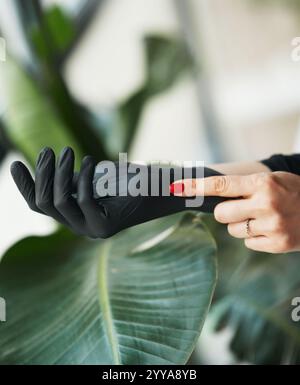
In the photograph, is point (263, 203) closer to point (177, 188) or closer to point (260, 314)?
point (177, 188)

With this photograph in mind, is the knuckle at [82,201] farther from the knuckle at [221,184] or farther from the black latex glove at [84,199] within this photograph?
the knuckle at [221,184]

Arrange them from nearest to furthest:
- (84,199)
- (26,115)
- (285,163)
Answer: (84,199), (285,163), (26,115)

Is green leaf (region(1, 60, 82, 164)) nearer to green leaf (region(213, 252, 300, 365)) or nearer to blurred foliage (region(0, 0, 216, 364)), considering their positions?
blurred foliage (region(0, 0, 216, 364))

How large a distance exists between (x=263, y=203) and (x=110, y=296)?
259 mm

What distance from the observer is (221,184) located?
1.79ft

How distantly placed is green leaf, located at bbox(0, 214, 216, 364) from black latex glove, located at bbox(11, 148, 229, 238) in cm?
15

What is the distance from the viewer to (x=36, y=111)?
785 millimetres

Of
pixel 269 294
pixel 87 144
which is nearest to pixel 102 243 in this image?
pixel 87 144

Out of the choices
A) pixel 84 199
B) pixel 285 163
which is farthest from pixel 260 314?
pixel 84 199

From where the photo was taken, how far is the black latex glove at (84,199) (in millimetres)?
519

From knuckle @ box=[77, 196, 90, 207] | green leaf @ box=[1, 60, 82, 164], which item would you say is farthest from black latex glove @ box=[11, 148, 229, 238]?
green leaf @ box=[1, 60, 82, 164]

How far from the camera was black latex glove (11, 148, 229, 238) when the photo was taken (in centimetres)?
52

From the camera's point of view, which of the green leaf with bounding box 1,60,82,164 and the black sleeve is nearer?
the black sleeve
